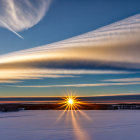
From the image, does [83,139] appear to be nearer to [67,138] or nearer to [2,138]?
[67,138]

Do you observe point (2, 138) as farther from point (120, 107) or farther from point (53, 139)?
point (120, 107)

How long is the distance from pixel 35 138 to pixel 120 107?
3983cm

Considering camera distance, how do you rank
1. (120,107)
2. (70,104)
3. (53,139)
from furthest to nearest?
(70,104) < (120,107) < (53,139)

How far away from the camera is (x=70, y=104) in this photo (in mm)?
55562

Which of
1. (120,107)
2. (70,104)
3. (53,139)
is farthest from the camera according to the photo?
(70,104)

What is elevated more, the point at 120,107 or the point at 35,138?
the point at 120,107

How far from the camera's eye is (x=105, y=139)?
8.90 meters

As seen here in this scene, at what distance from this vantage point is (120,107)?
153ft

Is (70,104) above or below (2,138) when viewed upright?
above

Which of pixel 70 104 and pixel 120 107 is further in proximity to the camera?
pixel 70 104

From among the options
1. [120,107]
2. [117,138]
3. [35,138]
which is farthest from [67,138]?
[120,107]

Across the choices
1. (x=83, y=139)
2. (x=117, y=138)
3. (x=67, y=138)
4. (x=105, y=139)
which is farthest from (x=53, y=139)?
(x=117, y=138)

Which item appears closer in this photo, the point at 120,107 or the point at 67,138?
the point at 67,138

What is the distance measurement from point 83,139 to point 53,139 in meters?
1.27
